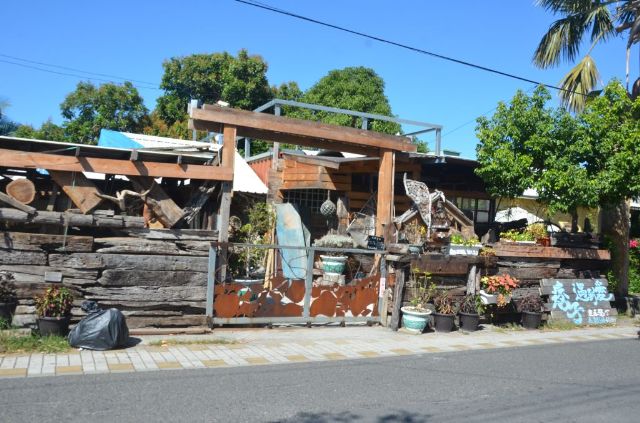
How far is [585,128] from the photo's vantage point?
11.9m

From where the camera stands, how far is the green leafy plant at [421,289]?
10.4 metres

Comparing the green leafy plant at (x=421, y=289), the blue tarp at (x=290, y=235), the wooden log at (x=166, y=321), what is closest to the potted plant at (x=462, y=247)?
the green leafy plant at (x=421, y=289)

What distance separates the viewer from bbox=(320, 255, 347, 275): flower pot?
41.5 feet

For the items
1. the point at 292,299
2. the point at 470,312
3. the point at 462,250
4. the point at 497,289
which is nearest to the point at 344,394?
the point at 292,299

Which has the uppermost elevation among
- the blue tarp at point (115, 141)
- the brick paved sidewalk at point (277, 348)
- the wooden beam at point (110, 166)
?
the blue tarp at point (115, 141)

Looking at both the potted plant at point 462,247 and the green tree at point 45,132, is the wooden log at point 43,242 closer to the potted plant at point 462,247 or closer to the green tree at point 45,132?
the potted plant at point 462,247

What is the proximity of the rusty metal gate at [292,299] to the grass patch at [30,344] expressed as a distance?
2314mm

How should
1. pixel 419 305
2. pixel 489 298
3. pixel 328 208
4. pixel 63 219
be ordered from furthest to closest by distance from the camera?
pixel 328 208 < pixel 489 298 < pixel 419 305 < pixel 63 219

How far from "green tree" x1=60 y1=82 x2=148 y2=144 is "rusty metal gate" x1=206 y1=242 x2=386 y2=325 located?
1941 centimetres

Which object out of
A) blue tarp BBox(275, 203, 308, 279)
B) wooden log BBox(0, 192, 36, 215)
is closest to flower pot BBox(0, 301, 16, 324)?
wooden log BBox(0, 192, 36, 215)

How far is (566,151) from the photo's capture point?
1186cm

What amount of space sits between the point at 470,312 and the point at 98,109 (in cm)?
2182

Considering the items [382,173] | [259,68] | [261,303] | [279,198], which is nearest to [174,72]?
[259,68]

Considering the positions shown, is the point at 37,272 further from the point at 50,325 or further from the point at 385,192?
the point at 385,192
